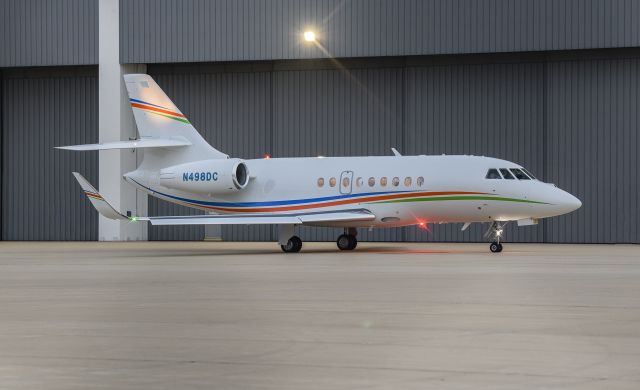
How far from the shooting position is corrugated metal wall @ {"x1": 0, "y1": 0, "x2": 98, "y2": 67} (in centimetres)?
4319

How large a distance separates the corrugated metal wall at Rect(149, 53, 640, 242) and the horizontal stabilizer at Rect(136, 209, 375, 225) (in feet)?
31.0

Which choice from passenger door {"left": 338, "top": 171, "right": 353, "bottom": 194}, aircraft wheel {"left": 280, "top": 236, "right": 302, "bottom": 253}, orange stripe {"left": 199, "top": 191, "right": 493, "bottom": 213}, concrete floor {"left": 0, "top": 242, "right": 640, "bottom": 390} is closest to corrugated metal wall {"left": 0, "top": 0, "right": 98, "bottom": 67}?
orange stripe {"left": 199, "top": 191, "right": 493, "bottom": 213}

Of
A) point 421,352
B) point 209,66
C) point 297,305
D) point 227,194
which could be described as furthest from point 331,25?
point 421,352

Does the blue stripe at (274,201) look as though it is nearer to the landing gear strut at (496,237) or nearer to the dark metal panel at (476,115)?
the landing gear strut at (496,237)

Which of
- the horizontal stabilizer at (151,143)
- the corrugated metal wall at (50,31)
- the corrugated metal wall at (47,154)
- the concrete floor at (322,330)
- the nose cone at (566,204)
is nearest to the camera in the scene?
the concrete floor at (322,330)

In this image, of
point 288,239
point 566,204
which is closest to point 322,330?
point 566,204

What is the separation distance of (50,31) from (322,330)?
1366 inches

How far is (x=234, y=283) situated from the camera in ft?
60.0

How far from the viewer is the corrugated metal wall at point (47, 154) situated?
147 feet

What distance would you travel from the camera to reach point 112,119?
43.0 m

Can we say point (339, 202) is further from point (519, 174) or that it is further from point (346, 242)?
point (519, 174)

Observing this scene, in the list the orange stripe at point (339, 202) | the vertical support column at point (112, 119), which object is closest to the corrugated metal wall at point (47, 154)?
the vertical support column at point (112, 119)

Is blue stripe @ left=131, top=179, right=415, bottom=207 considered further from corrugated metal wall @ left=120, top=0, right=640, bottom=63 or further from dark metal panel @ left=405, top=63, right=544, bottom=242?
dark metal panel @ left=405, top=63, right=544, bottom=242

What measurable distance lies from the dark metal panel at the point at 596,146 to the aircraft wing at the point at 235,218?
33.5 ft
